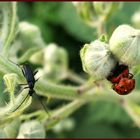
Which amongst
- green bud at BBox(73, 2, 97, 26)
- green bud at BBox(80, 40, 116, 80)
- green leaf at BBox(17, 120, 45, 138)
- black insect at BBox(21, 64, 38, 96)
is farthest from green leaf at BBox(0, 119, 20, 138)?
green bud at BBox(73, 2, 97, 26)

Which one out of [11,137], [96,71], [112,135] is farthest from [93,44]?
[112,135]

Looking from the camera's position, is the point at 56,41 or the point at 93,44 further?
the point at 56,41

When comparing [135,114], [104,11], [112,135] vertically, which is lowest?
[112,135]

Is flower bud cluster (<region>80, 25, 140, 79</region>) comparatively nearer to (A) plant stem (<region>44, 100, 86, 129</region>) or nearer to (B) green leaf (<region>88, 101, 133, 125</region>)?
(A) plant stem (<region>44, 100, 86, 129</region>)

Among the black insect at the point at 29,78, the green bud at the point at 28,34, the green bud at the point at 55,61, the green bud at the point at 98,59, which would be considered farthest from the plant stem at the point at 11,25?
the green bud at the point at 55,61

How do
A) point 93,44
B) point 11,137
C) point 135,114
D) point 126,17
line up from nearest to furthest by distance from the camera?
point 93,44
point 11,137
point 135,114
point 126,17

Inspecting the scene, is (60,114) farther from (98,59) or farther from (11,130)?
(98,59)

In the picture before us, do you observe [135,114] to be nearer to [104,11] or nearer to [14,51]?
[104,11]
